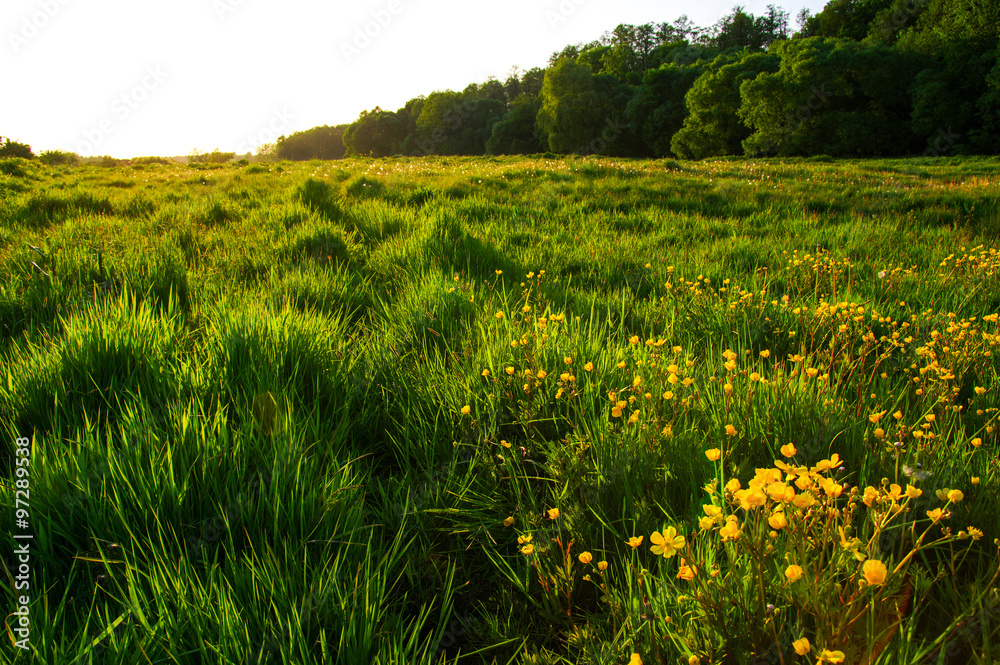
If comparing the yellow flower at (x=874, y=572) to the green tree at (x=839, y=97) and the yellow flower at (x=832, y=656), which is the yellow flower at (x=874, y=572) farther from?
the green tree at (x=839, y=97)

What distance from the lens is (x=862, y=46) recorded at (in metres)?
38.8

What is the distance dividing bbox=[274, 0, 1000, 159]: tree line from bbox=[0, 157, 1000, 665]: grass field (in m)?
48.4

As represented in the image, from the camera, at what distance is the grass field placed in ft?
3.60

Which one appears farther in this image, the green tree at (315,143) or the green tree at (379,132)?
the green tree at (315,143)

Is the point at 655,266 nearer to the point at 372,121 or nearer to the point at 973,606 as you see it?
the point at 973,606

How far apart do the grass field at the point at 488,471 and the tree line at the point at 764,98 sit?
1905 inches

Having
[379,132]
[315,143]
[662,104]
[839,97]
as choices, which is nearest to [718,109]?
[662,104]

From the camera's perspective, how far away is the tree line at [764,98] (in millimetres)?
36875

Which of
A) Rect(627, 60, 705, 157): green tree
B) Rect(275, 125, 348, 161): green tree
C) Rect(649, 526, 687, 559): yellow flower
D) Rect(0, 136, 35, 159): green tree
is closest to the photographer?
Rect(649, 526, 687, 559): yellow flower

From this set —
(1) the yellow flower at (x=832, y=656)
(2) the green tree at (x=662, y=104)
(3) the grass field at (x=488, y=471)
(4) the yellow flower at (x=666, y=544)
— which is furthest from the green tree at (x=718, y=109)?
(1) the yellow flower at (x=832, y=656)

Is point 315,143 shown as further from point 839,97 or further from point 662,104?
point 839,97

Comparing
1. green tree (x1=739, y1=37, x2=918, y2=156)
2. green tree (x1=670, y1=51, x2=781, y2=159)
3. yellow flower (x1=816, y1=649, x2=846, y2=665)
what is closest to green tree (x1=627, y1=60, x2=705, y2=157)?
green tree (x1=670, y1=51, x2=781, y2=159)

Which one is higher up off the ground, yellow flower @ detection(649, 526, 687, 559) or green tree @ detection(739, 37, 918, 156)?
green tree @ detection(739, 37, 918, 156)

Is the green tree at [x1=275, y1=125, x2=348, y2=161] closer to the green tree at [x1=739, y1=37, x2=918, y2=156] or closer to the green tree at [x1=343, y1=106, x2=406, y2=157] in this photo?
the green tree at [x1=343, y1=106, x2=406, y2=157]
